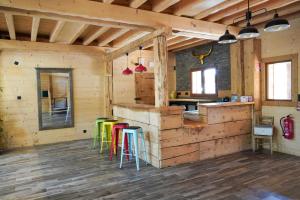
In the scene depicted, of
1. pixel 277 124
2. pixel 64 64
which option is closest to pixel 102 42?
pixel 64 64

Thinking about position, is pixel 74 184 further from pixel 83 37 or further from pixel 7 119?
pixel 83 37

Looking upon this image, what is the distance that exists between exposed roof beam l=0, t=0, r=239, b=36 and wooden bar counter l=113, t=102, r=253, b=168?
1543 millimetres

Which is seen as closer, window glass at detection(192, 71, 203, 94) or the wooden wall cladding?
the wooden wall cladding

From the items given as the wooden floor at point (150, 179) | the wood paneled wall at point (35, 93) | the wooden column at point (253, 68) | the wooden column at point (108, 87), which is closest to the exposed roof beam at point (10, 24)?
the wood paneled wall at point (35, 93)

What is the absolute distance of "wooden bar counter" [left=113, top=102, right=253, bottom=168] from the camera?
12.9 ft

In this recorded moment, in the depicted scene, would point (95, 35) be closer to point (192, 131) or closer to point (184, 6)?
point (184, 6)

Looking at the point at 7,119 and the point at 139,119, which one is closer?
the point at 139,119

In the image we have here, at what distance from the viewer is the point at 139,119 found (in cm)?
451

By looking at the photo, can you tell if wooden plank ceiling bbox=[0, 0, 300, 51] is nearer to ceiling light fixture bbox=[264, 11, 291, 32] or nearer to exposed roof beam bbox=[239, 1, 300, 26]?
exposed roof beam bbox=[239, 1, 300, 26]

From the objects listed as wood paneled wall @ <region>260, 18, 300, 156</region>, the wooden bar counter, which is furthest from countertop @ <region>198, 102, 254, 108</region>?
wood paneled wall @ <region>260, 18, 300, 156</region>

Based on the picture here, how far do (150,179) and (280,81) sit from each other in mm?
3505

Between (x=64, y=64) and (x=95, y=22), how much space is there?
2.77 meters

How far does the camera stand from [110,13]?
3637 millimetres

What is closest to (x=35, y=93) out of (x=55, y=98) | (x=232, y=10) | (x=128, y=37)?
(x=55, y=98)
